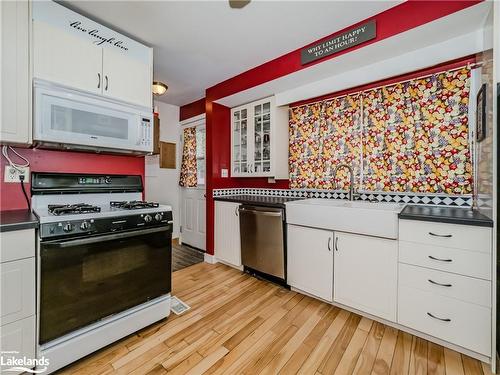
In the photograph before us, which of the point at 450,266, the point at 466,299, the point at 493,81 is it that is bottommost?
the point at 466,299

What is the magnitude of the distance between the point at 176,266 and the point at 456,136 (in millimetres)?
3267

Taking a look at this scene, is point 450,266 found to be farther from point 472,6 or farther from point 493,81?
point 472,6

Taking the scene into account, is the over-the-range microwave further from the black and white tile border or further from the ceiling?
the black and white tile border

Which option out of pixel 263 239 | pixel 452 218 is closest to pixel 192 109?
pixel 263 239

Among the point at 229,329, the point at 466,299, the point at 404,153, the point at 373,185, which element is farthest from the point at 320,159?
the point at 229,329

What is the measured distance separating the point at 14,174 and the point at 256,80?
2275 millimetres

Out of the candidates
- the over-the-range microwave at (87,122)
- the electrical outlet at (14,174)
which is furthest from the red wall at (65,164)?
the over-the-range microwave at (87,122)

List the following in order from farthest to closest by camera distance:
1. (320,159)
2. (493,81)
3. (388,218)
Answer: (320,159) → (388,218) → (493,81)

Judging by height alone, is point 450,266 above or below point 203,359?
above

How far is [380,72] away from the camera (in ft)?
6.82

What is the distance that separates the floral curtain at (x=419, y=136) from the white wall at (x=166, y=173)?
307 centimetres

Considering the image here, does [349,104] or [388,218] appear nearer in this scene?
[388,218]

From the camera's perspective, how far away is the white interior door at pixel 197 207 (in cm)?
381

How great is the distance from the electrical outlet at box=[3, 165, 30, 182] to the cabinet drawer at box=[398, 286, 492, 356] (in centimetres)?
→ 287
